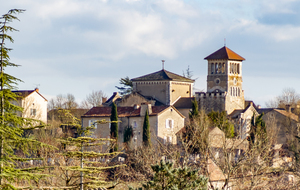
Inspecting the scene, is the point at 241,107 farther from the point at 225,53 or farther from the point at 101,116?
the point at 101,116

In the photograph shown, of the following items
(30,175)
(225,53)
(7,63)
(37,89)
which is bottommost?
(30,175)

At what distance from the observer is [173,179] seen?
626 inches

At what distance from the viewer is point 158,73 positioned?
67.9 meters

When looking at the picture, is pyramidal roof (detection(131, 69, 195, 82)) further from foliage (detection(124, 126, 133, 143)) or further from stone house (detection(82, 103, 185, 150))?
foliage (detection(124, 126, 133, 143))

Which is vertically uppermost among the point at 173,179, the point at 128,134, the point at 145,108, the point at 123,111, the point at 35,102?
the point at 35,102

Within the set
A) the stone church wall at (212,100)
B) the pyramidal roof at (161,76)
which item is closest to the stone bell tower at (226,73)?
the stone church wall at (212,100)

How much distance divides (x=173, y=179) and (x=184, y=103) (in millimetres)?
46981

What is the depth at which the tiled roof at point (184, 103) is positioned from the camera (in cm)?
6172

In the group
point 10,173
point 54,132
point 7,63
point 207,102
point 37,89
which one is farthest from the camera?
point 207,102

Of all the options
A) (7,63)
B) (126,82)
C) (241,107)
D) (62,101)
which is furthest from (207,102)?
(7,63)

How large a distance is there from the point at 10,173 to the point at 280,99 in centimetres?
8023

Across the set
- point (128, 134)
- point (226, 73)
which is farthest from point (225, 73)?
point (128, 134)

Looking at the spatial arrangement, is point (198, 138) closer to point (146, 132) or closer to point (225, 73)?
point (146, 132)

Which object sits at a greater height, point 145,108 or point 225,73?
point 225,73
